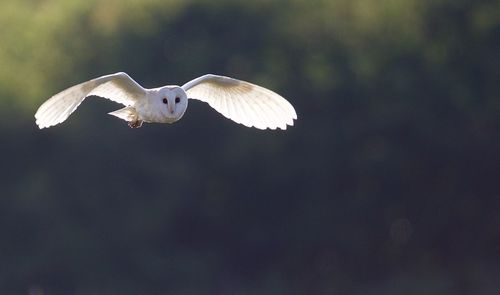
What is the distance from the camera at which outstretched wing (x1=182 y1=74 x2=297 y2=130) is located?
31.0 ft

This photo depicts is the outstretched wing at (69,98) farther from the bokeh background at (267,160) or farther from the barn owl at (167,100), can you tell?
the bokeh background at (267,160)

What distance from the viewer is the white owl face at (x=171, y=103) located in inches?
335

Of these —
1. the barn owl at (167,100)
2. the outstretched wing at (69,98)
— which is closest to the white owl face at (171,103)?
the barn owl at (167,100)

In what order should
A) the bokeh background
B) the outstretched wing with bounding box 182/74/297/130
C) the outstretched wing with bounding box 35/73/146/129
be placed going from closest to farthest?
the outstretched wing with bounding box 35/73/146/129
the outstretched wing with bounding box 182/74/297/130
the bokeh background

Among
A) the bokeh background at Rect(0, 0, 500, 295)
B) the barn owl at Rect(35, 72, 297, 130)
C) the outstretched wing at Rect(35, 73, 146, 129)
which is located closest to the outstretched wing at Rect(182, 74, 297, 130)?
the barn owl at Rect(35, 72, 297, 130)

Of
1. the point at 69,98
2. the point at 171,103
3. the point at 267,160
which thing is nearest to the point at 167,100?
the point at 171,103

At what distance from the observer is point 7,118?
2402 centimetres

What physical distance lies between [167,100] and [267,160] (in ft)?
52.1

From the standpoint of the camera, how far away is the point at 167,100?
8.53 metres

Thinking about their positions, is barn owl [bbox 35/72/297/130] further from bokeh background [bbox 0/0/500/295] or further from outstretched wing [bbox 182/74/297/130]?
bokeh background [bbox 0/0/500/295]

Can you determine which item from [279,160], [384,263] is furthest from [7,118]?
[384,263]

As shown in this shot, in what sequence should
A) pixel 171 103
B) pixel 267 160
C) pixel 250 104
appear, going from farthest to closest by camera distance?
pixel 267 160 < pixel 250 104 < pixel 171 103

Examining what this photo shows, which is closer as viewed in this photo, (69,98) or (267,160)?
(69,98)

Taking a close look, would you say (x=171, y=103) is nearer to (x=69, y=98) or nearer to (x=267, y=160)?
(x=69, y=98)
